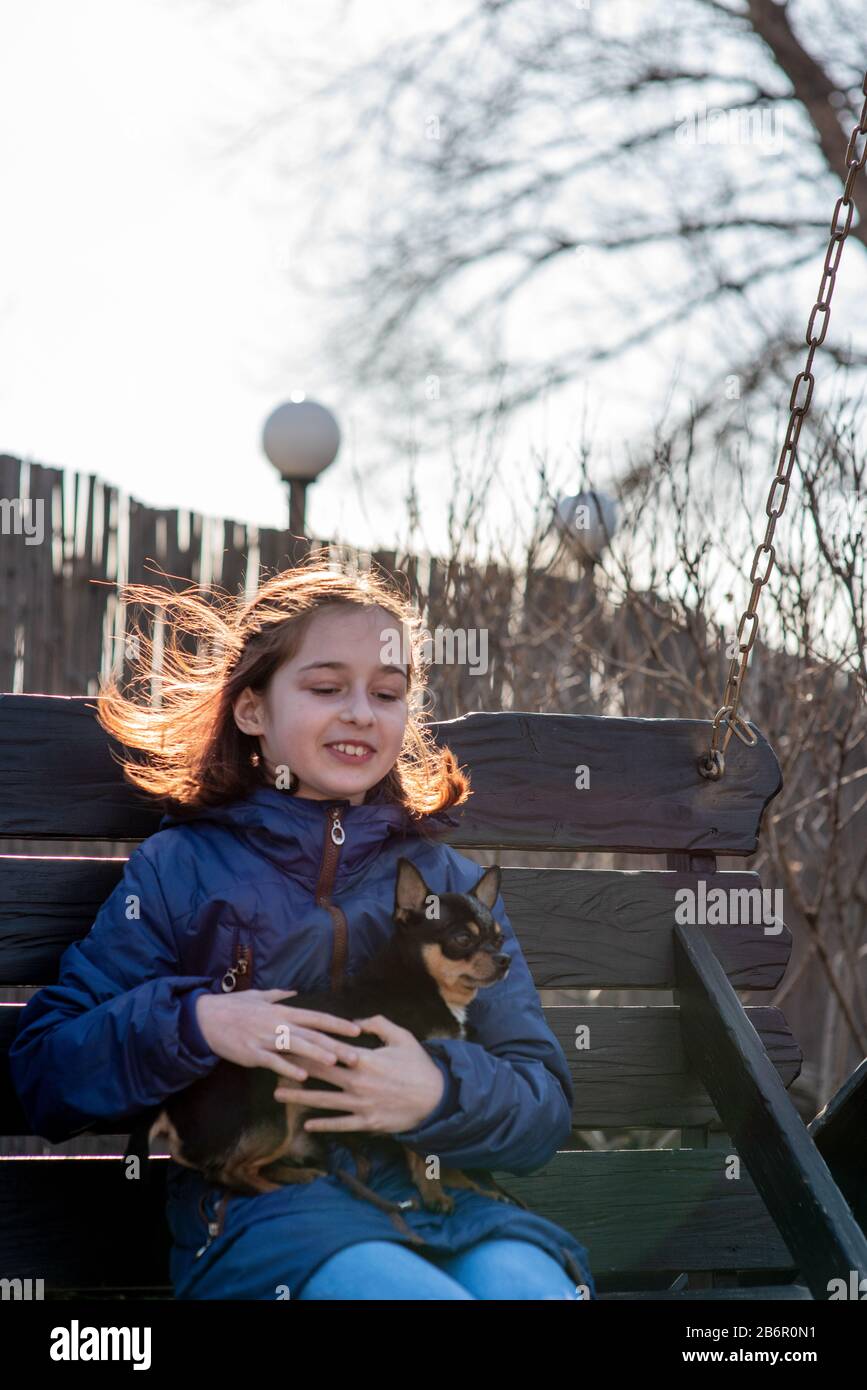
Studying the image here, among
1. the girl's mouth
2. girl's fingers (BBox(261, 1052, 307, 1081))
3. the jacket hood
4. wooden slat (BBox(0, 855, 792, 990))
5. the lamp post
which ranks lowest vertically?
girl's fingers (BBox(261, 1052, 307, 1081))

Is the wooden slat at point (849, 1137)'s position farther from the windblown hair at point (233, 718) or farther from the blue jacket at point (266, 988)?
the windblown hair at point (233, 718)

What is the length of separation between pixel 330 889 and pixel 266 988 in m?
0.20

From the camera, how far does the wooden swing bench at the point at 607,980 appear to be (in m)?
2.54

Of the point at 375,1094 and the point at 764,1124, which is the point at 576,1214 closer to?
the point at 764,1124

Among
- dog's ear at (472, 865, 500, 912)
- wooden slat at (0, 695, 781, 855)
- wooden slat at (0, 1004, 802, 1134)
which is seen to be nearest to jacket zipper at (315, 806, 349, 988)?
dog's ear at (472, 865, 500, 912)

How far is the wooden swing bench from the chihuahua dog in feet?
1.25

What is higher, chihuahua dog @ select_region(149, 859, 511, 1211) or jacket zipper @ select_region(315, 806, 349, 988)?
jacket zipper @ select_region(315, 806, 349, 988)

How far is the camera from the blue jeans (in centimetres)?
191

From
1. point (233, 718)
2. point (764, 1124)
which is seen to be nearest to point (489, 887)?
point (233, 718)

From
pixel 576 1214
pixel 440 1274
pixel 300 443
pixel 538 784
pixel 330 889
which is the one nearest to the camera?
pixel 440 1274

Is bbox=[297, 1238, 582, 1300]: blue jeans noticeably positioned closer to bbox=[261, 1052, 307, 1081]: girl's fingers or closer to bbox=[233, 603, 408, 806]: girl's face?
bbox=[261, 1052, 307, 1081]: girl's fingers

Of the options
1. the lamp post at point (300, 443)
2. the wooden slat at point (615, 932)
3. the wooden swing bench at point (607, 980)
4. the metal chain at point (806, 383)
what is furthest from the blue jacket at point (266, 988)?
the lamp post at point (300, 443)

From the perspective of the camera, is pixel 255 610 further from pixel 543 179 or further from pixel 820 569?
pixel 543 179

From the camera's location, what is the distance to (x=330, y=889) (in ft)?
7.69
